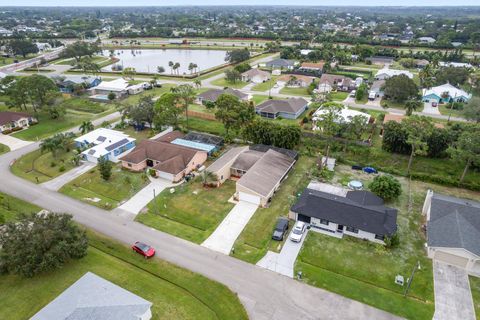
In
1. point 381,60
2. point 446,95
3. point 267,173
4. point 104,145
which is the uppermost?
point 381,60

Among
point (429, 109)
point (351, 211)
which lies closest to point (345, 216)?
point (351, 211)

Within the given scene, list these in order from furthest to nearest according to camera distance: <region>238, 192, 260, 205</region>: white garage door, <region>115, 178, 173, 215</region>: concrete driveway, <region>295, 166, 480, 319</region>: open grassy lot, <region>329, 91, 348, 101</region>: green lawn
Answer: <region>329, 91, 348, 101</region>: green lawn < <region>238, 192, 260, 205</region>: white garage door < <region>115, 178, 173, 215</region>: concrete driveway < <region>295, 166, 480, 319</region>: open grassy lot

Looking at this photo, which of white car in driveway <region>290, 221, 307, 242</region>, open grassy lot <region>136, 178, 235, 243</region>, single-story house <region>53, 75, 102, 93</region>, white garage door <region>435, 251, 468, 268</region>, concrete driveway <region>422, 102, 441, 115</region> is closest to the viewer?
white garage door <region>435, 251, 468, 268</region>

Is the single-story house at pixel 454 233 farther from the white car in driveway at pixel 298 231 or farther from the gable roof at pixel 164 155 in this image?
the gable roof at pixel 164 155

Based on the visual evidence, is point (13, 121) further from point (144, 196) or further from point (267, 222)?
point (267, 222)

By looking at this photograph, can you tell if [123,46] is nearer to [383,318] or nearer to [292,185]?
[292,185]

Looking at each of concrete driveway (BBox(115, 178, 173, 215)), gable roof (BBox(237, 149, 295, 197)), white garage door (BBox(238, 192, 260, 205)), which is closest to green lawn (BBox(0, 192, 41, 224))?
concrete driveway (BBox(115, 178, 173, 215))

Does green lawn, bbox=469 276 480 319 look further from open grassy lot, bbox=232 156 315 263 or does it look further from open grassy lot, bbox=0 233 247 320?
open grassy lot, bbox=0 233 247 320
